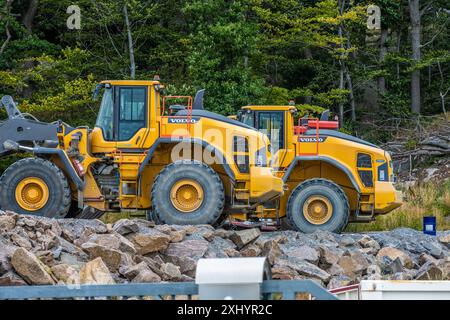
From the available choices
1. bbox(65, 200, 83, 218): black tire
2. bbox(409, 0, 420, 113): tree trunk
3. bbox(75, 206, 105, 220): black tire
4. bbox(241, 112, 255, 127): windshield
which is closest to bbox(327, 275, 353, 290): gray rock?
bbox(65, 200, 83, 218): black tire

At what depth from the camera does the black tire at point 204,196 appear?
57.5 ft

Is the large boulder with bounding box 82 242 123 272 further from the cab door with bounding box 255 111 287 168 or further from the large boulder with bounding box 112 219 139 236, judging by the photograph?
the cab door with bounding box 255 111 287 168

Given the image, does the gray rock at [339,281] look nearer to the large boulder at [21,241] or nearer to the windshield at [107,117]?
the large boulder at [21,241]

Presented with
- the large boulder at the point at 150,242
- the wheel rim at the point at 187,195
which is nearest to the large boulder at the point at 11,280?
the large boulder at the point at 150,242

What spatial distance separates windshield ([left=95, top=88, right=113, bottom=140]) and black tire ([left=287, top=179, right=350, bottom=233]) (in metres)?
3.96

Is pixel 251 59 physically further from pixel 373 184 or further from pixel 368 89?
pixel 373 184

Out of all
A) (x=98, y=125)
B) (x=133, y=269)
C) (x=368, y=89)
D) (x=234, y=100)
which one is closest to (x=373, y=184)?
(x=98, y=125)

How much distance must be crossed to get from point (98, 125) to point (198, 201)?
2639 mm

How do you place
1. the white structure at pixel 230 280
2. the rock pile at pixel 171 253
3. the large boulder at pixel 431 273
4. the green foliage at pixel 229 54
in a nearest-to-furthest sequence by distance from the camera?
the white structure at pixel 230 280
the rock pile at pixel 171 253
the large boulder at pixel 431 273
the green foliage at pixel 229 54

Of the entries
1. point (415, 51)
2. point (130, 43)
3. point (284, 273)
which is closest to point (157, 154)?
point (284, 273)

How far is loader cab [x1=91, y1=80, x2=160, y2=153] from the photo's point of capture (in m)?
18.4

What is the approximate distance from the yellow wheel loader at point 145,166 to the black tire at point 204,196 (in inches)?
0.7
